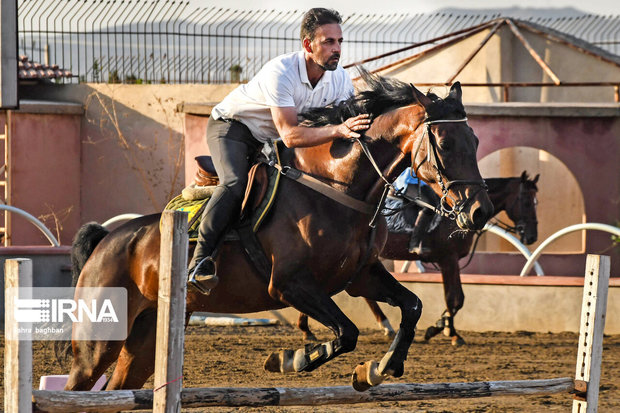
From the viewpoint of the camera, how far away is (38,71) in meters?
19.1

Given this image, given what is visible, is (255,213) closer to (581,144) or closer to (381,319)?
(381,319)

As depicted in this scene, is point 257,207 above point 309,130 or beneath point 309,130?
beneath

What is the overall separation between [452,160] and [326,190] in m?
0.74

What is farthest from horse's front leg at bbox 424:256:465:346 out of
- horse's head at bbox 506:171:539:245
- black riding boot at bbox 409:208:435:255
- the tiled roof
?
the tiled roof

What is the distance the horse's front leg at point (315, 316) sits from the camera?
5250 millimetres

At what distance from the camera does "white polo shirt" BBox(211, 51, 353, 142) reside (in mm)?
5543

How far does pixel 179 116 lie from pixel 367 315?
750 centimetres

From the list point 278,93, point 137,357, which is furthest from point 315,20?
point 137,357

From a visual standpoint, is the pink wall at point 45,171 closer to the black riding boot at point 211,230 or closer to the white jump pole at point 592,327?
the black riding boot at point 211,230

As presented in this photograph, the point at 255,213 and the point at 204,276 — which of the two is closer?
the point at 204,276

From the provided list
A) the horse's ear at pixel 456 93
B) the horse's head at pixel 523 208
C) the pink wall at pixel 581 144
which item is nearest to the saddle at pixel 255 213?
the horse's ear at pixel 456 93

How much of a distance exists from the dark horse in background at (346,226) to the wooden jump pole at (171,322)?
105cm

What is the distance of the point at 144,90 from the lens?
1866 centimetres

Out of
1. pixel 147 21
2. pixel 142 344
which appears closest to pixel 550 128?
pixel 147 21
